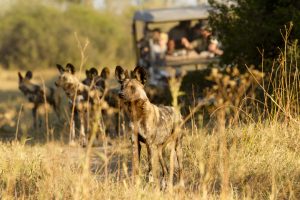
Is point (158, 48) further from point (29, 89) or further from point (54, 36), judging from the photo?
point (54, 36)

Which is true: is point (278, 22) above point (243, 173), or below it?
above

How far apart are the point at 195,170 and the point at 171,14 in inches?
523

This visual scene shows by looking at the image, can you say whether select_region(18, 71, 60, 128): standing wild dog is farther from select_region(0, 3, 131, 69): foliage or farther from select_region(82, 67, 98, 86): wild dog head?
select_region(0, 3, 131, 69): foliage

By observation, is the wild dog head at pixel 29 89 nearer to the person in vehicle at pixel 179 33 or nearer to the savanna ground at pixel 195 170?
the savanna ground at pixel 195 170

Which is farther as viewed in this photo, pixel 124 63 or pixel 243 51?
pixel 124 63

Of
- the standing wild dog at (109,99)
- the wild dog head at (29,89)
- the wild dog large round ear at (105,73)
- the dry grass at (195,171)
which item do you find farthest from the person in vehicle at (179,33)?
the dry grass at (195,171)

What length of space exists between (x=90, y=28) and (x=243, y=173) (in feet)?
118

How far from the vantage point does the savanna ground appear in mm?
6516

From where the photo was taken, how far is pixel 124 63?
40.8 meters

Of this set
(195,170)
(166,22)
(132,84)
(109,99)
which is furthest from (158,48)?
(132,84)

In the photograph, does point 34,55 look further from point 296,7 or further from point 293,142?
point 293,142

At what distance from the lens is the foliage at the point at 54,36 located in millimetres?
38438

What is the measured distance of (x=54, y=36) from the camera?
3953cm

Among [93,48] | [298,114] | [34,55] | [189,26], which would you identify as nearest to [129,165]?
[298,114]
